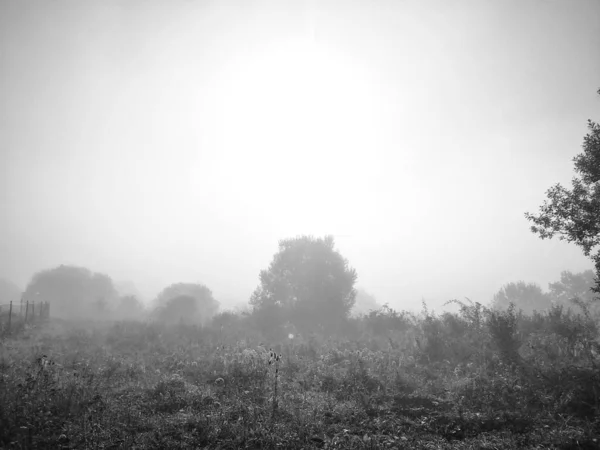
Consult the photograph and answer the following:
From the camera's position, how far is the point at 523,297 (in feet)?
170

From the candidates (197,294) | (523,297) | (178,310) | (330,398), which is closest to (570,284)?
(523,297)

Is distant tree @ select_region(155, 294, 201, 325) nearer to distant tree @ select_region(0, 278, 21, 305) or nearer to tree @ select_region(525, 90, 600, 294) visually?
tree @ select_region(525, 90, 600, 294)

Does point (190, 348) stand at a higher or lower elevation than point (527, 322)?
lower

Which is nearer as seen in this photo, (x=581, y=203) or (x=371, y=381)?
(x=371, y=381)

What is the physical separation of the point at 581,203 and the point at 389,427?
12.5 metres

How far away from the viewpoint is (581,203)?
12727 mm

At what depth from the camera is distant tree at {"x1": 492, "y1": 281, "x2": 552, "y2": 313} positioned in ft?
160

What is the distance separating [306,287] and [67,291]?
64.1 metres

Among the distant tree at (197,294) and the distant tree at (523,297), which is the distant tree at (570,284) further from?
the distant tree at (197,294)

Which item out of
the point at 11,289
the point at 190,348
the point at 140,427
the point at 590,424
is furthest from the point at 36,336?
the point at 11,289

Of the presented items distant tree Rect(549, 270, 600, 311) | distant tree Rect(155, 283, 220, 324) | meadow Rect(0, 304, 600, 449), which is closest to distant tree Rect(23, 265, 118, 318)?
distant tree Rect(155, 283, 220, 324)

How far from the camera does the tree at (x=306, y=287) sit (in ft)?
107

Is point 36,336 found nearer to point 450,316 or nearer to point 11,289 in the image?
point 450,316

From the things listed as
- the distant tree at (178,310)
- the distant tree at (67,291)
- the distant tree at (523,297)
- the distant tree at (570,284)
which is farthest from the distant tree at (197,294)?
the distant tree at (570,284)
